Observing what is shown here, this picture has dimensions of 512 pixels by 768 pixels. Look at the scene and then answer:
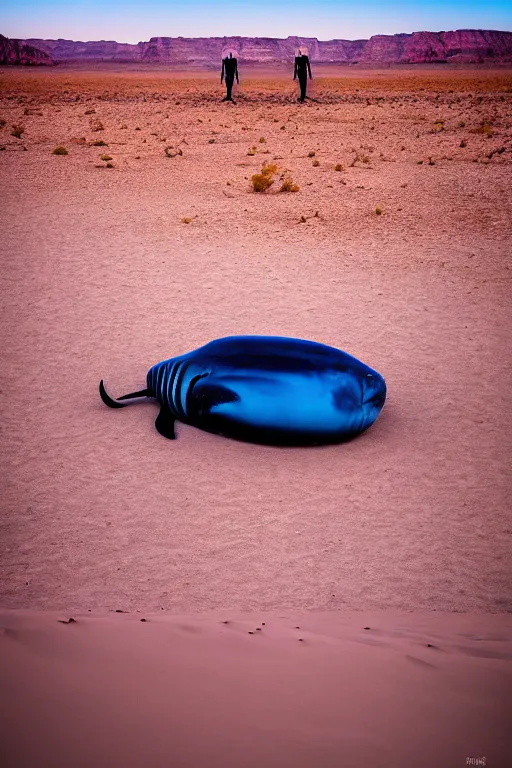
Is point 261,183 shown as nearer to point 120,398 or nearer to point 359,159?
point 359,159

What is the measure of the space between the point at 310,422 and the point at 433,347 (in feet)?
7.90

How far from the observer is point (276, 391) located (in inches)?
175

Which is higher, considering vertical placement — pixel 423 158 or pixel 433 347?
pixel 423 158

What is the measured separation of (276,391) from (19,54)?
503ft

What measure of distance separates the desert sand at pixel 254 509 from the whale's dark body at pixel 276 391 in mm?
181

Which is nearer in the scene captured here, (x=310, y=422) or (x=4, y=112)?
(x=310, y=422)

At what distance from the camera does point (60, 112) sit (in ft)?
89.7

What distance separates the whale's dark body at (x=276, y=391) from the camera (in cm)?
446

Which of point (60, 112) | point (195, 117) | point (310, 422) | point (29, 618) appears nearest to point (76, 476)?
point (310, 422)

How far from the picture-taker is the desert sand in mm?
2064

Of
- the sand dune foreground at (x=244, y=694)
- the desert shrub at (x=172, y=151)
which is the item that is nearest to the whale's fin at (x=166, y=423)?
the sand dune foreground at (x=244, y=694)

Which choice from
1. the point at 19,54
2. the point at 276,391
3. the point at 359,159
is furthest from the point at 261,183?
the point at 19,54

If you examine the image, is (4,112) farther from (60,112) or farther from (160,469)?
(160,469)

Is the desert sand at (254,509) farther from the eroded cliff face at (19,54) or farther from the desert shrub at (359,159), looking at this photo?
the eroded cliff face at (19,54)
